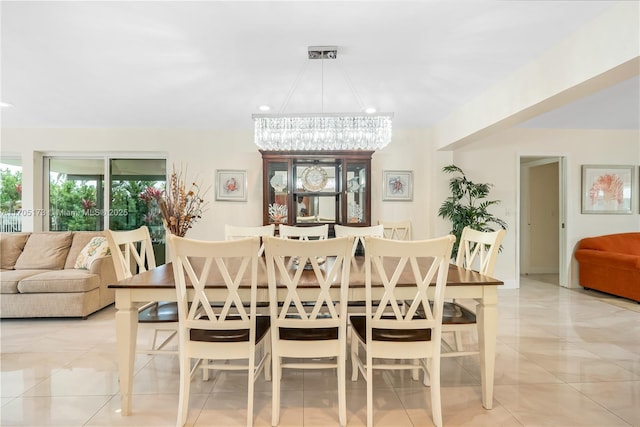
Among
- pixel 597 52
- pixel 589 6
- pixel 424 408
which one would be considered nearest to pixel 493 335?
pixel 424 408

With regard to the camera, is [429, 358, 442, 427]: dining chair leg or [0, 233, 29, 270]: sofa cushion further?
[0, 233, 29, 270]: sofa cushion

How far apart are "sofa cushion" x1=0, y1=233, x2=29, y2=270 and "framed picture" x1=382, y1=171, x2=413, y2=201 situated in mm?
4484

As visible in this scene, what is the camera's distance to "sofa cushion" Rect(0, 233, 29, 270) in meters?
3.89

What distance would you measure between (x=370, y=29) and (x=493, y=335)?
196 centimetres

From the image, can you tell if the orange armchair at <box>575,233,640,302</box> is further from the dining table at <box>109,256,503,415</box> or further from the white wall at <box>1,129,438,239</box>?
the dining table at <box>109,256,503,415</box>

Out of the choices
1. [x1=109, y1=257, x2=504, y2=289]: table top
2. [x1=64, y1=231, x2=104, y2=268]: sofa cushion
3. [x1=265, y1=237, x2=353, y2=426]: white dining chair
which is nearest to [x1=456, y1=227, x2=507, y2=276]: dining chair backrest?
[x1=109, y1=257, x2=504, y2=289]: table top

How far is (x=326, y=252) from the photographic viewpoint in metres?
1.63

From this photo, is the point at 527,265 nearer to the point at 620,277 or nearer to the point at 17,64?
the point at 620,277

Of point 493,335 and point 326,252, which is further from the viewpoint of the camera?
point 493,335

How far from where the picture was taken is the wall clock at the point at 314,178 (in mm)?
4438

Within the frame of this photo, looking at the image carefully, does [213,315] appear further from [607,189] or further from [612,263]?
[607,189]

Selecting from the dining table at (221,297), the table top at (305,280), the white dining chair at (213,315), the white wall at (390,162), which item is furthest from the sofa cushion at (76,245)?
the white dining chair at (213,315)

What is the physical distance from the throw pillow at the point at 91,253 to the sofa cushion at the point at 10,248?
2.41 ft

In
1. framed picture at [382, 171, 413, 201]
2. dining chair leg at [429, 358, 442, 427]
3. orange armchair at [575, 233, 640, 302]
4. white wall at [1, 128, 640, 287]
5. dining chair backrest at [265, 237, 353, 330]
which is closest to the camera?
dining chair backrest at [265, 237, 353, 330]
